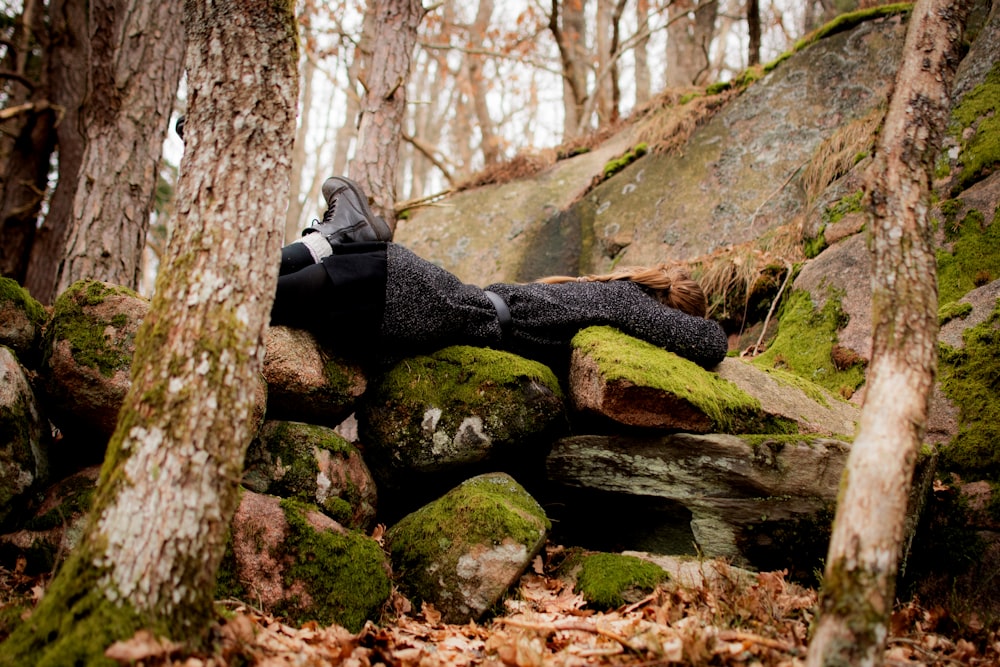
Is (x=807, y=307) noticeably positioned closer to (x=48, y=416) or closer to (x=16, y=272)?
(x=48, y=416)

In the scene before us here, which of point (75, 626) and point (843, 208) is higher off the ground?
point (843, 208)

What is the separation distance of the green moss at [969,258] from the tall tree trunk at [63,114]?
9.40 meters

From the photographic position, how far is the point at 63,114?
28.5 feet

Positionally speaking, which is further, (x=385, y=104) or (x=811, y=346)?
(x=385, y=104)

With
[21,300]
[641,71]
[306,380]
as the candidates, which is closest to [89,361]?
[21,300]

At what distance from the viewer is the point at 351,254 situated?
4.32 m

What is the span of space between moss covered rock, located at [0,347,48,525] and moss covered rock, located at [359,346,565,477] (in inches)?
71.7

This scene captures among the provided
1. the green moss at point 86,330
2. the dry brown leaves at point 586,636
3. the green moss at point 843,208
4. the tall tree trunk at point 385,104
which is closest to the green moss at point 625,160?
the green moss at point 843,208

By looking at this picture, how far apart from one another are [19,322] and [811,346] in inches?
230

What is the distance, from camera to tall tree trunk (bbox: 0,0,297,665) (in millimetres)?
2117

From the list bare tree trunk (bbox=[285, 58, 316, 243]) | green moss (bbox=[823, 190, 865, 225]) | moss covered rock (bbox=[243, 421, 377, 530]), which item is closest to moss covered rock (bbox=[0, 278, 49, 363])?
moss covered rock (bbox=[243, 421, 377, 530])

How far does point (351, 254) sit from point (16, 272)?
6603 mm

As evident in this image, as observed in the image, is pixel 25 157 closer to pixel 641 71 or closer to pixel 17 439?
pixel 17 439

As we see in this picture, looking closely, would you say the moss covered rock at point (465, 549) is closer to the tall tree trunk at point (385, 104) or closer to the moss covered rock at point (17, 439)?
the moss covered rock at point (17, 439)
